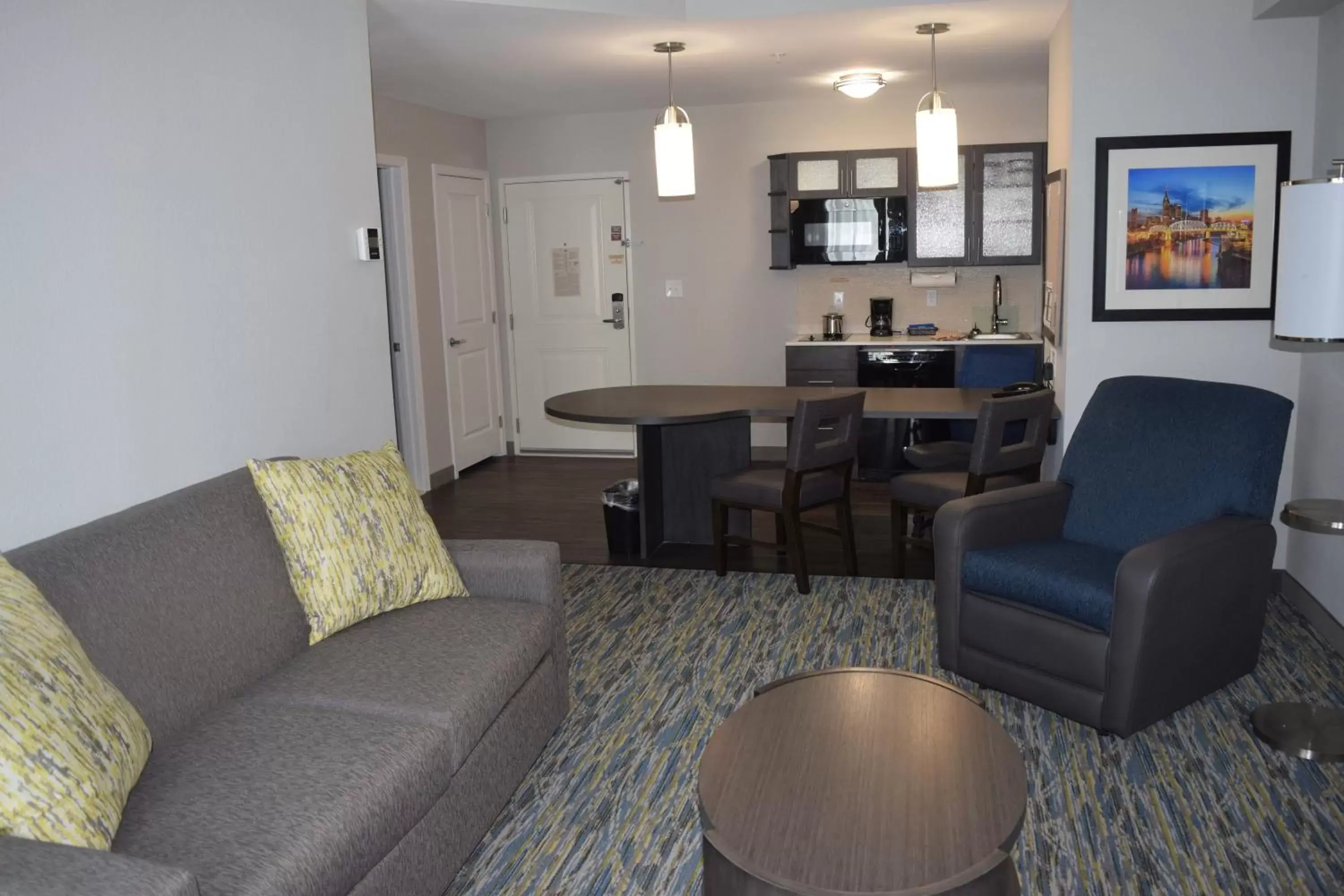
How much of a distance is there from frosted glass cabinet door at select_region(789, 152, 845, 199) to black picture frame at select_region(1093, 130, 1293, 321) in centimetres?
266

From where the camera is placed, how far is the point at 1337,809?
2.63 meters

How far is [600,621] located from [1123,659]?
2.02 m

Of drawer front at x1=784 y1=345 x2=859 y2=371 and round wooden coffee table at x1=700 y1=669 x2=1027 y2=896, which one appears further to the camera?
drawer front at x1=784 y1=345 x2=859 y2=371

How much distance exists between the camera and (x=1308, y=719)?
3062 millimetres

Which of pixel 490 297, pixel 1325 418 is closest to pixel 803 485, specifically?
pixel 1325 418

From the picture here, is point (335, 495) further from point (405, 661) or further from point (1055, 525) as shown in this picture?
point (1055, 525)

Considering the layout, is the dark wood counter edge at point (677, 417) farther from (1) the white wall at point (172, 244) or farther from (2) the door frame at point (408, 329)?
(2) the door frame at point (408, 329)

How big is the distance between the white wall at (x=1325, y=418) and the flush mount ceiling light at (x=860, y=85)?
2.25 meters

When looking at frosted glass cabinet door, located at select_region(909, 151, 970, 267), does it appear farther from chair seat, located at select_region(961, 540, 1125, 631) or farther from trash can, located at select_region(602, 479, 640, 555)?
chair seat, located at select_region(961, 540, 1125, 631)

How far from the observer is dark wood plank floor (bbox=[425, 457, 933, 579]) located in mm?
4941

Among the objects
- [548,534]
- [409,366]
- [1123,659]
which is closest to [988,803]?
[1123,659]

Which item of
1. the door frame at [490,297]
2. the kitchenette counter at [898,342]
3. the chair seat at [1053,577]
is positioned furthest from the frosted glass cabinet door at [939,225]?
the chair seat at [1053,577]

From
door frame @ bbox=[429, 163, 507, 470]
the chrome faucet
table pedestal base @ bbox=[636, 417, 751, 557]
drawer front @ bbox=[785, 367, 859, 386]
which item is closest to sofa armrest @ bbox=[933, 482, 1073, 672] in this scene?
table pedestal base @ bbox=[636, 417, 751, 557]

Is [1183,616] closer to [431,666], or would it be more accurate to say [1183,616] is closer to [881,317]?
[431,666]
